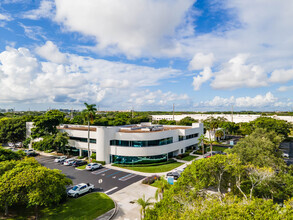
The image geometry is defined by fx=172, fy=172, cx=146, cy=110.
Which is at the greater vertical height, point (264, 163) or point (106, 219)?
point (264, 163)

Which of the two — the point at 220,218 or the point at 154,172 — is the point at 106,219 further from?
the point at 154,172

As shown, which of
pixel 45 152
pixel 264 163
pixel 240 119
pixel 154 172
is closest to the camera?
pixel 264 163

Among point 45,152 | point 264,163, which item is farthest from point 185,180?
point 45,152

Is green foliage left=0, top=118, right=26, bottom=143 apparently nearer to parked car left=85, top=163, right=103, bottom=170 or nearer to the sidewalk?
parked car left=85, top=163, right=103, bottom=170

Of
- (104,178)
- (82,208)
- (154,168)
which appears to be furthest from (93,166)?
(82,208)

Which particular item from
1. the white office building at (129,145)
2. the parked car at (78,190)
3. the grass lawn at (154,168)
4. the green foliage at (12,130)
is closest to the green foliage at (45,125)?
the green foliage at (12,130)

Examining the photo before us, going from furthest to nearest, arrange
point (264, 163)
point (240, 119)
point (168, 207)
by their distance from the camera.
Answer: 1. point (240, 119)
2. point (264, 163)
3. point (168, 207)

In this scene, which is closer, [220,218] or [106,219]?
[220,218]
